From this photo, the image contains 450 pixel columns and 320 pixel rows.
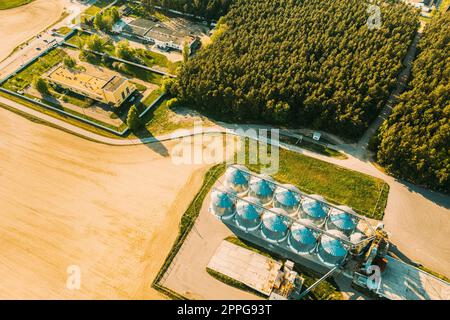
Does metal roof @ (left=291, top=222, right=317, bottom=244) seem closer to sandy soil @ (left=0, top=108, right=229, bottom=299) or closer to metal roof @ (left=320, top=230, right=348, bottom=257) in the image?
metal roof @ (left=320, top=230, right=348, bottom=257)

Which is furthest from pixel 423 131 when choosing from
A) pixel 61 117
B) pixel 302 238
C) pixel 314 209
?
pixel 61 117

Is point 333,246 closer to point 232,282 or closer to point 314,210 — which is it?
point 314,210

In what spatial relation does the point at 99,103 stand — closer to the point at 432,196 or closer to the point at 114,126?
the point at 114,126

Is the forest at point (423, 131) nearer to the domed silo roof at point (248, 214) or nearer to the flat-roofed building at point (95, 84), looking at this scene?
the domed silo roof at point (248, 214)

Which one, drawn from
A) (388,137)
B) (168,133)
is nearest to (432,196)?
(388,137)

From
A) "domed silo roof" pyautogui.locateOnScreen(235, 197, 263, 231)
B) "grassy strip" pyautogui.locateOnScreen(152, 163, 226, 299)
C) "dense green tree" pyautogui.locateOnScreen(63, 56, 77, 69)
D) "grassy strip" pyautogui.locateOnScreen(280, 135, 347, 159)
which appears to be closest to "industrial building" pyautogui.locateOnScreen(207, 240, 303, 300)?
"domed silo roof" pyautogui.locateOnScreen(235, 197, 263, 231)

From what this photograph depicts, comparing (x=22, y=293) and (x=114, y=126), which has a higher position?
(x=114, y=126)
